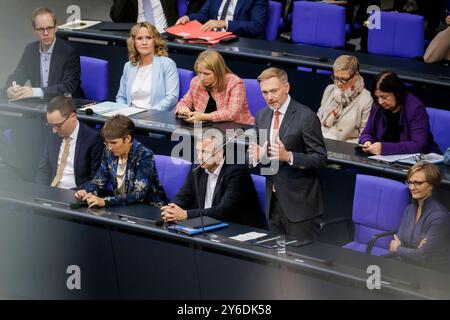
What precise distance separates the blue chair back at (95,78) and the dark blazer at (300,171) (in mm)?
2132

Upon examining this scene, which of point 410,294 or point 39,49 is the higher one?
point 39,49

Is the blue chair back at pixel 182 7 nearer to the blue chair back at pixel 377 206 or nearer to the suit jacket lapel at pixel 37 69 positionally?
the suit jacket lapel at pixel 37 69

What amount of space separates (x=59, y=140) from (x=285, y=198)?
162 centimetres

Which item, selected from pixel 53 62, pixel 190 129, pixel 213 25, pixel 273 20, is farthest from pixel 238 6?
pixel 190 129

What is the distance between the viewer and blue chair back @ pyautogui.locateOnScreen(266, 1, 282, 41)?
799 centimetres

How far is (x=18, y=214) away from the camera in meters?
5.47

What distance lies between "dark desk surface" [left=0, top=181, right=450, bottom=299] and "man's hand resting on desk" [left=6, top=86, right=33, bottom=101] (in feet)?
4.20

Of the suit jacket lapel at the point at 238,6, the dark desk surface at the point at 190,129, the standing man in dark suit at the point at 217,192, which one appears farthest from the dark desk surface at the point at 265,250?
the suit jacket lapel at the point at 238,6

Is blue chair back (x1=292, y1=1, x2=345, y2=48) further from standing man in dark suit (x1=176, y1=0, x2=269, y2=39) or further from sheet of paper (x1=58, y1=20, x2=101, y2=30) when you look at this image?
sheet of paper (x1=58, y1=20, x2=101, y2=30)

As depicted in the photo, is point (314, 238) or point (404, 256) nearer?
point (404, 256)

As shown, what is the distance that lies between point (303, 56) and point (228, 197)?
82.1 inches

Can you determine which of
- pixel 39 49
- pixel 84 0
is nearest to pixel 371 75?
pixel 39 49

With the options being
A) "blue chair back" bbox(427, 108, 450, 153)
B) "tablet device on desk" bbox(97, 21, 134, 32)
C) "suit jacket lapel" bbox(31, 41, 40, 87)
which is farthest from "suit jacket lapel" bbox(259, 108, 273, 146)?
"tablet device on desk" bbox(97, 21, 134, 32)
